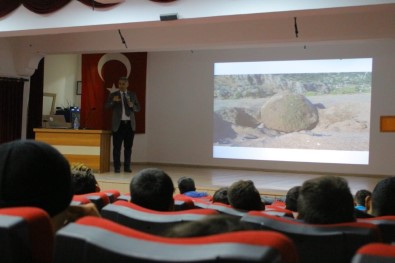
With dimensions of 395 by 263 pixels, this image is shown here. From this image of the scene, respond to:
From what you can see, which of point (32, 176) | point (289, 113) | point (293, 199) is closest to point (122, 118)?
point (289, 113)

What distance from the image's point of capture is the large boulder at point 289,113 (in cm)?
743

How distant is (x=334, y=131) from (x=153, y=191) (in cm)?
636

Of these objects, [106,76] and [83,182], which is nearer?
[83,182]

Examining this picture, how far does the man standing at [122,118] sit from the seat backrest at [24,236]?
5536 mm

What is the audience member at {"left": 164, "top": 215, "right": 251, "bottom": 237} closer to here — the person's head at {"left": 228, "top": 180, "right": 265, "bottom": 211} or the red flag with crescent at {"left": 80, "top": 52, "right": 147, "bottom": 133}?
the person's head at {"left": 228, "top": 180, "right": 265, "bottom": 211}

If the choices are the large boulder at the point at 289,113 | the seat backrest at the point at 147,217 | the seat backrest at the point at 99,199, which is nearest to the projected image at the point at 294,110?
the large boulder at the point at 289,113

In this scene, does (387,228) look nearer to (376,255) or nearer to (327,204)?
(327,204)

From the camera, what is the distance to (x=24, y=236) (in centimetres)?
61

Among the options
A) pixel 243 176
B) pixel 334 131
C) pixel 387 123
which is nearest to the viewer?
pixel 243 176

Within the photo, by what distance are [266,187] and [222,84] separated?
Answer: 3.34 meters

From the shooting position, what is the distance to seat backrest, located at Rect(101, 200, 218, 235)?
107 centimetres

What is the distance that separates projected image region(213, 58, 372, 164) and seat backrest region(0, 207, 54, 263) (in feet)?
23.3

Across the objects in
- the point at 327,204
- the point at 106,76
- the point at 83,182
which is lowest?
the point at 83,182

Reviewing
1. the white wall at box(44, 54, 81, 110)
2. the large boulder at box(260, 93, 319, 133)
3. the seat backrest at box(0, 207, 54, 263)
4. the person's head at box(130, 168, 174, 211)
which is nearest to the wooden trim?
the large boulder at box(260, 93, 319, 133)
